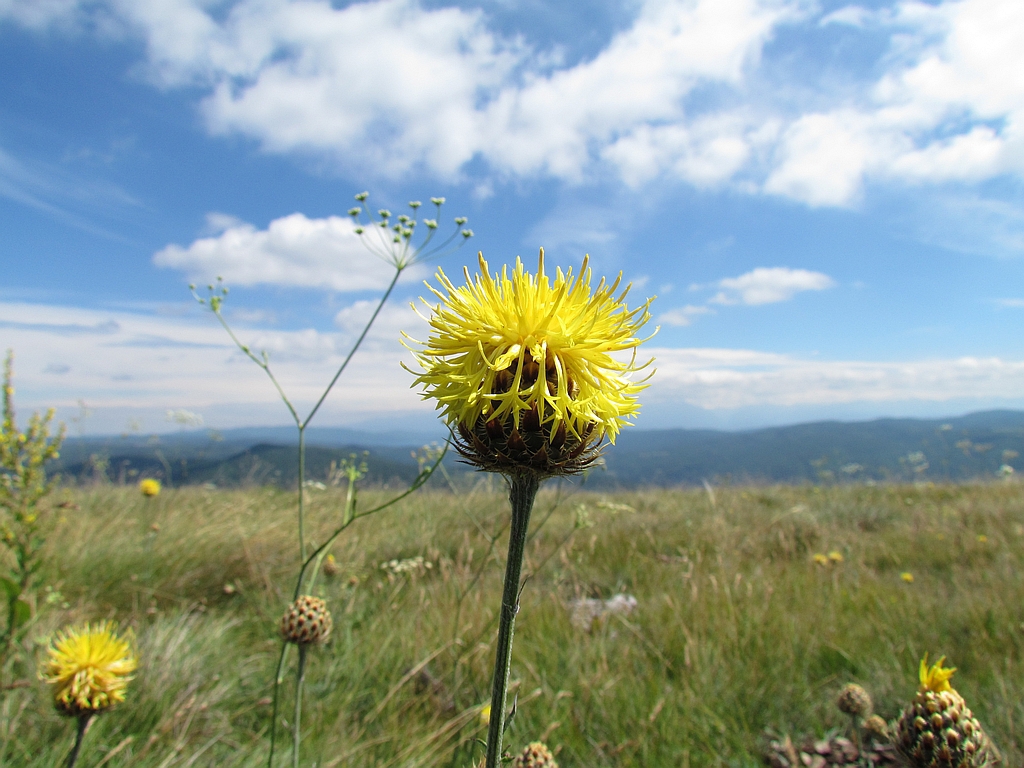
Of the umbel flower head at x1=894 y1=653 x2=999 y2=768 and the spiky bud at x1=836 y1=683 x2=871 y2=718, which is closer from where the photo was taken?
the umbel flower head at x1=894 y1=653 x2=999 y2=768

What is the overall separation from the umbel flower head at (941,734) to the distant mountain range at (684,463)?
58.1 inches

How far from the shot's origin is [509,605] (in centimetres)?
126

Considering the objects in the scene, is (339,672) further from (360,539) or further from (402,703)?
(360,539)

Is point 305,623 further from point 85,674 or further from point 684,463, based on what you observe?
point 684,463

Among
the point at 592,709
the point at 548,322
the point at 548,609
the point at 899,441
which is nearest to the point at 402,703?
the point at 592,709

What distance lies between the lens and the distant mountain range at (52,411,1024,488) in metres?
11.1

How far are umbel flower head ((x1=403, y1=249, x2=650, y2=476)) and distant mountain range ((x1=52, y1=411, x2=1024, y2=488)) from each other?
13 cm

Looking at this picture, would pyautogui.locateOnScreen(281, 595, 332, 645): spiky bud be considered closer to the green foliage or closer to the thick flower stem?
the thick flower stem

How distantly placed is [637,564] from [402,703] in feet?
12.6

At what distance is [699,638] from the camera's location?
437 cm

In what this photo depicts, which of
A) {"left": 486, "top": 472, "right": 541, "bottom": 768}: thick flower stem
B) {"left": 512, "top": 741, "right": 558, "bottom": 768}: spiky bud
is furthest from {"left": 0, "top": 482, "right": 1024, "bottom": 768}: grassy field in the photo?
{"left": 486, "top": 472, "right": 541, "bottom": 768}: thick flower stem

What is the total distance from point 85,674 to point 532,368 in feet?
8.10

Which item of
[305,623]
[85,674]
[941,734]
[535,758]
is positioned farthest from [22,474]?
[941,734]

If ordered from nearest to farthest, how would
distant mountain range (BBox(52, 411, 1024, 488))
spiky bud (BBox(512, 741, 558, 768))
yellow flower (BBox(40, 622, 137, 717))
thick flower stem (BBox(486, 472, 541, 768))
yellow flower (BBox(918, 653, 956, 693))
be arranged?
thick flower stem (BBox(486, 472, 541, 768)) < spiky bud (BBox(512, 741, 558, 768)) < yellow flower (BBox(918, 653, 956, 693)) < yellow flower (BBox(40, 622, 137, 717)) < distant mountain range (BBox(52, 411, 1024, 488))
